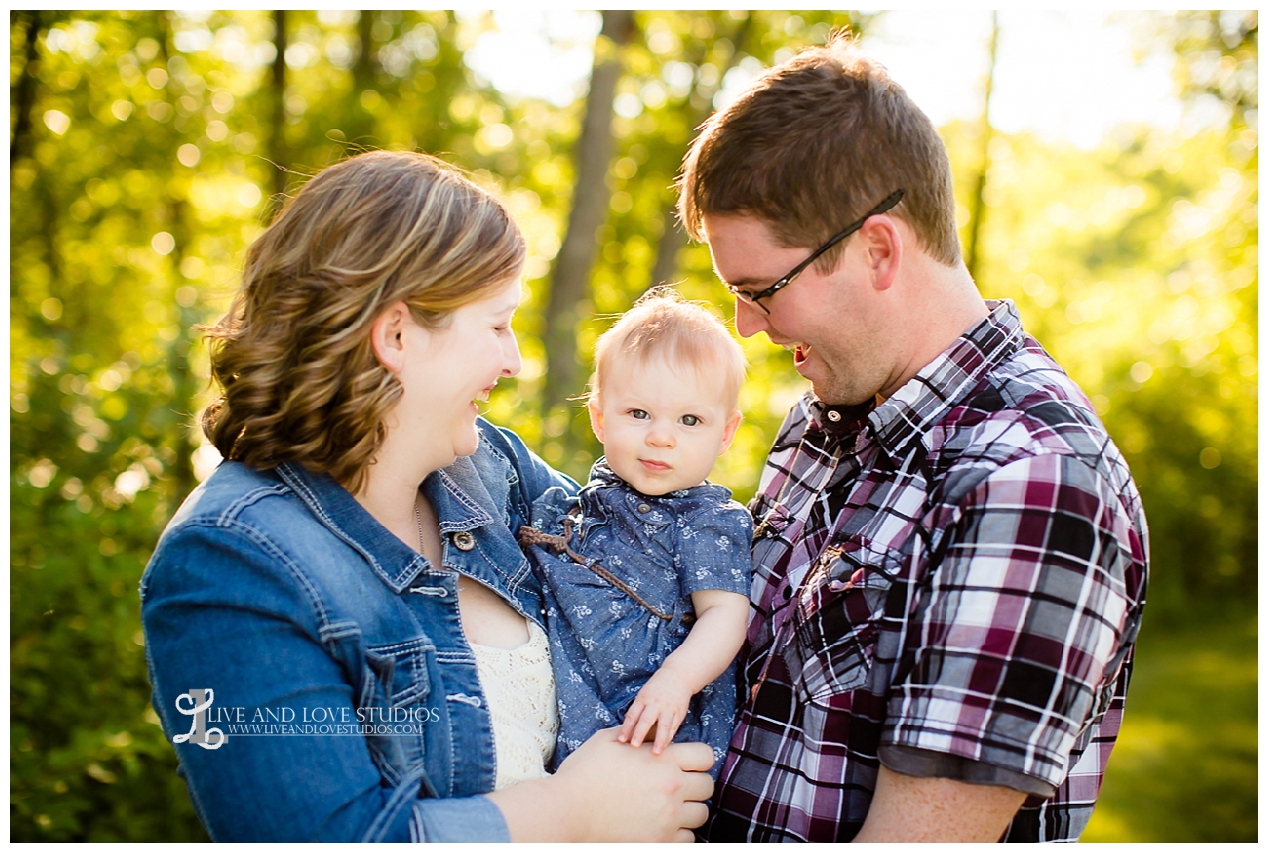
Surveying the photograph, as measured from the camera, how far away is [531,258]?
272 cm

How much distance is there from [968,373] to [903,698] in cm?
74

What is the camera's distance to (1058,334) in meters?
14.9

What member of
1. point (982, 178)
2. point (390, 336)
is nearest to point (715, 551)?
point (390, 336)

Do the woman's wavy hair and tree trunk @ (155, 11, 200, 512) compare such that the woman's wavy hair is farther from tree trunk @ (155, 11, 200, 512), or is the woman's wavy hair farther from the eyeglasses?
tree trunk @ (155, 11, 200, 512)

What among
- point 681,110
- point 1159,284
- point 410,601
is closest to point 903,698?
point 410,601

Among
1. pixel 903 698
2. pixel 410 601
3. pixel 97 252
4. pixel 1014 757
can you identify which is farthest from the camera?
pixel 97 252

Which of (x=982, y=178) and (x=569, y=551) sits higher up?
(x=982, y=178)

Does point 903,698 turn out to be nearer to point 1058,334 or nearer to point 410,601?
point 410,601

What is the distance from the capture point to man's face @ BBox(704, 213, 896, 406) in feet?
7.55

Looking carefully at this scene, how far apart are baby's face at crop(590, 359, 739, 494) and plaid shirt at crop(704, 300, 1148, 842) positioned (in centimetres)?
27

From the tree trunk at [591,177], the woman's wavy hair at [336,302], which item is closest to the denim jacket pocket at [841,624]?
the woman's wavy hair at [336,302]

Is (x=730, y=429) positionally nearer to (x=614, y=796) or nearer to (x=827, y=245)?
(x=827, y=245)

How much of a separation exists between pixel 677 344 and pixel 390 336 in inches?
28.7

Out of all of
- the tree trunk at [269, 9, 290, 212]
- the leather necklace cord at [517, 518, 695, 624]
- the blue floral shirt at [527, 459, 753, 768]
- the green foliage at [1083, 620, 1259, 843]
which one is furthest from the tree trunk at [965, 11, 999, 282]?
the leather necklace cord at [517, 518, 695, 624]
